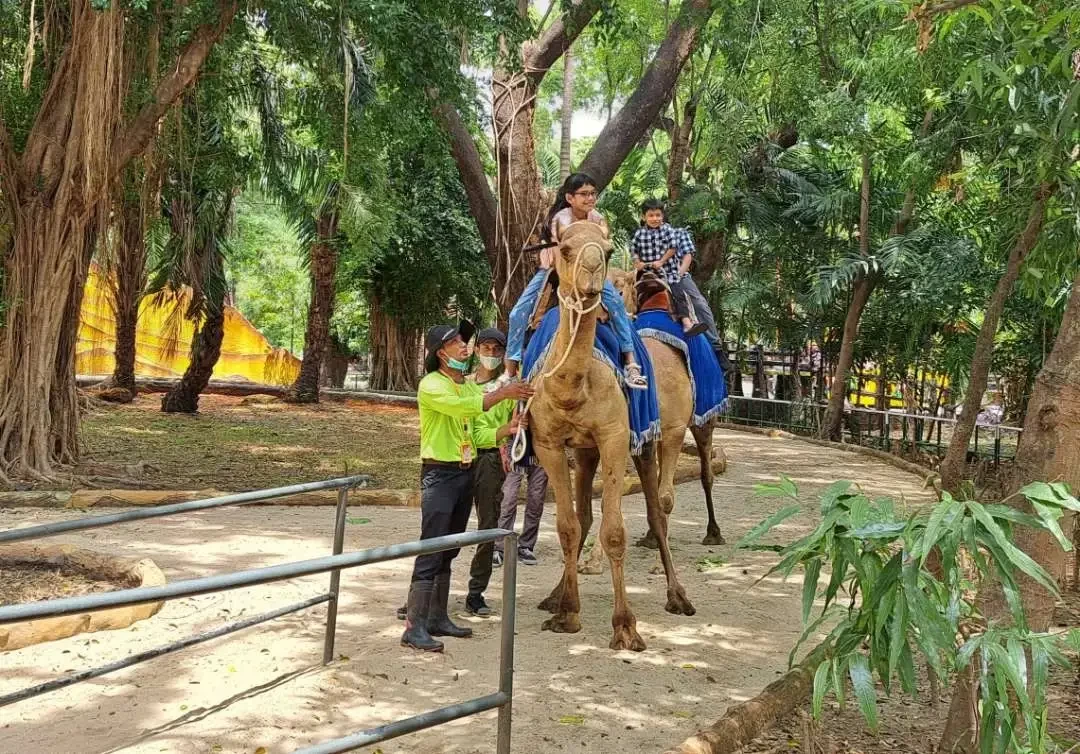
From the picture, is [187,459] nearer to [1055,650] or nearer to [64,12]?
[64,12]

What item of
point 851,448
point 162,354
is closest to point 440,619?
point 851,448

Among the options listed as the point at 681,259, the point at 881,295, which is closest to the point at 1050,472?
the point at 681,259

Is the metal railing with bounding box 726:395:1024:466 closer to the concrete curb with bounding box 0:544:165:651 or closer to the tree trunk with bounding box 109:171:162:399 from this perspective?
the concrete curb with bounding box 0:544:165:651

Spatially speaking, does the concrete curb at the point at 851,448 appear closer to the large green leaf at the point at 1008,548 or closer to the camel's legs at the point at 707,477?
the camel's legs at the point at 707,477

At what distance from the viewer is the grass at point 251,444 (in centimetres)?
1212

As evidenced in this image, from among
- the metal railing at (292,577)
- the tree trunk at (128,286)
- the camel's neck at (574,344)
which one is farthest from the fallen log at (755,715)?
the tree trunk at (128,286)

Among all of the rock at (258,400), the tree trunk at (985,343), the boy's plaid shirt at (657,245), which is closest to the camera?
the tree trunk at (985,343)

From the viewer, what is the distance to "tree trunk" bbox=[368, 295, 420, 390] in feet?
87.6

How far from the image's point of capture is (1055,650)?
2.88 m

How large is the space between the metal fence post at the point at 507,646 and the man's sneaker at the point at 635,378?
2.64 meters

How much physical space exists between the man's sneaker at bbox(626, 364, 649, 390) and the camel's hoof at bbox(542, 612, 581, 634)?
1.41 m

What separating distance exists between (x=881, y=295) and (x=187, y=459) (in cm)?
1448

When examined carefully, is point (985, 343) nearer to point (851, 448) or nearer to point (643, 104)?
point (643, 104)

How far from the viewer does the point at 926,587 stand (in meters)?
3.22
